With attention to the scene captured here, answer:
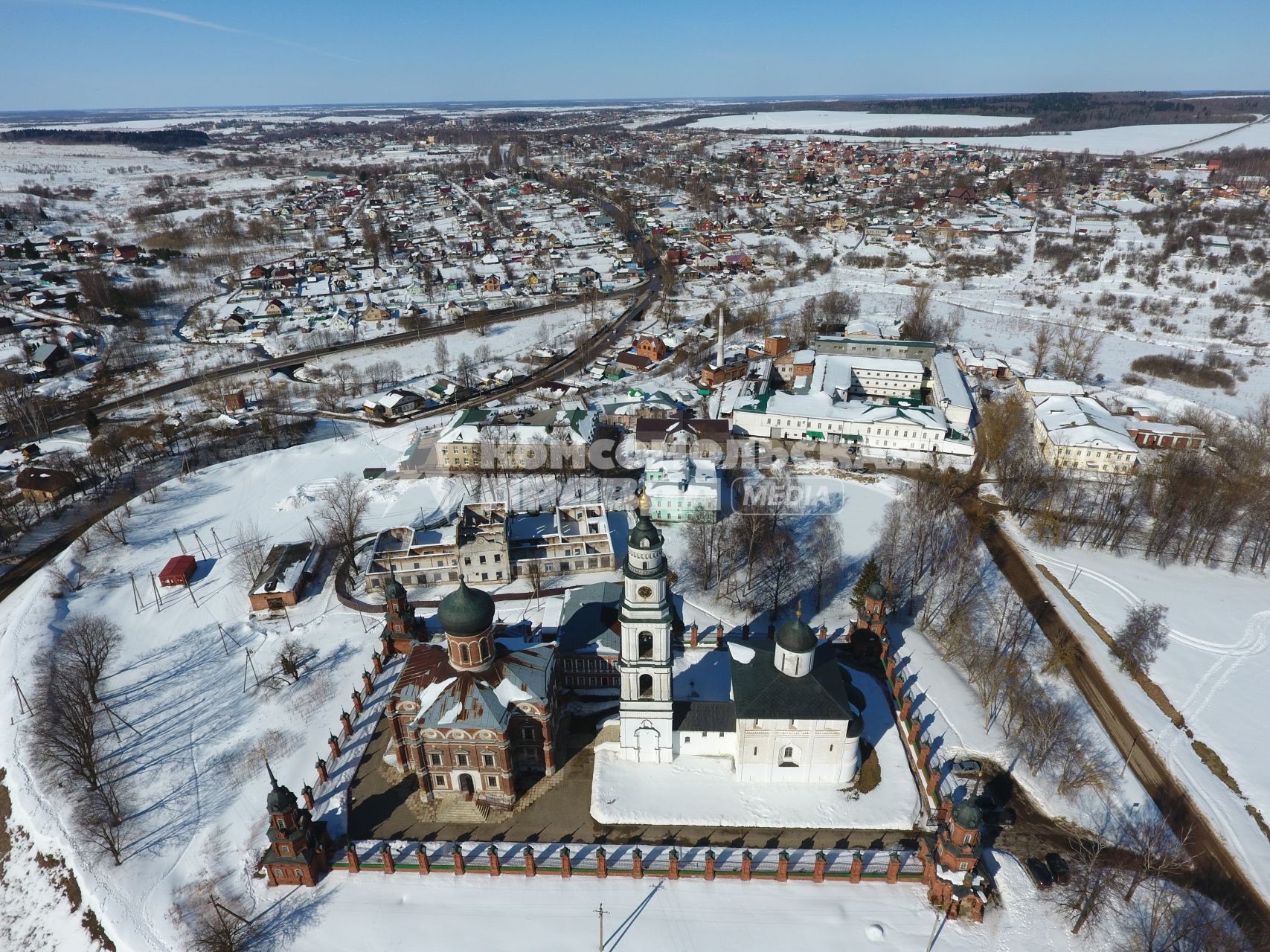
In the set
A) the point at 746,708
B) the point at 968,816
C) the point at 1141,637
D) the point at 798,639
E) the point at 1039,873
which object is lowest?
the point at 1141,637

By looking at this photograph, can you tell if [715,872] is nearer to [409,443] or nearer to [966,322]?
[409,443]

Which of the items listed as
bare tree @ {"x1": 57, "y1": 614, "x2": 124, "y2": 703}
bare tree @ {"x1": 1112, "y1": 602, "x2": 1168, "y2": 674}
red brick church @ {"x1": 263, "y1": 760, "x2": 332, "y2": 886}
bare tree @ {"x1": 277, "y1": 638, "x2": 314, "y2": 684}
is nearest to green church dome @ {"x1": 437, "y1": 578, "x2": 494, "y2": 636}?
red brick church @ {"x1": 263, "y1": 760, "x2": 332, "y2": 886}

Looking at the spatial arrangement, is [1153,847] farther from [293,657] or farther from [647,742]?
[293,657]

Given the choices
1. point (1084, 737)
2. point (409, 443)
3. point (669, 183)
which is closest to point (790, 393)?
point (409, 443)

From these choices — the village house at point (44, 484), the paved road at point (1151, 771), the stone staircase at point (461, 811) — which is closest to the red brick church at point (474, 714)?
the stone staircase at point (461, 811)

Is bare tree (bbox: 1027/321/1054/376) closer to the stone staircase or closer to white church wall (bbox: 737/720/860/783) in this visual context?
white church wall (bbox: 737/720/860/783)

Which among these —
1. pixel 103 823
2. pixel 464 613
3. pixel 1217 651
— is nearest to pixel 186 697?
pixel 103 823

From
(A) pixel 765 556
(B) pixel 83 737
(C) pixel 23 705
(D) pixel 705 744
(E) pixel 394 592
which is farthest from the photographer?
(A) pixel 765 556
